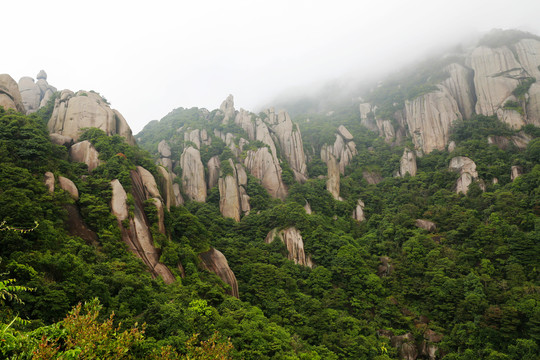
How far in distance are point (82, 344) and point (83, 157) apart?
26.3 metres

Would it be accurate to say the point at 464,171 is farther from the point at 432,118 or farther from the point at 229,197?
the point at 229,197

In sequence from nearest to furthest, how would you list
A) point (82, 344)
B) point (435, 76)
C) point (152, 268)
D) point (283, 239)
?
point (82, 344) < point (152, 268) < point (283, 239) < point (435, 76)

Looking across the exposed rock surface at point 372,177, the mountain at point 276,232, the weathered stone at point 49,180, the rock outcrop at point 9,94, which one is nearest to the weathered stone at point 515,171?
the mountain at point 276,232

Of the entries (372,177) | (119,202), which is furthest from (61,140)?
(372,177)

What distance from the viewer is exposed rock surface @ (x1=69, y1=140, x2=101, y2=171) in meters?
27.6

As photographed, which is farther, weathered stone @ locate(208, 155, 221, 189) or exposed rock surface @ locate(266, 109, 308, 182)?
exposed rock surface @ locate(266, 109, 308, 182)

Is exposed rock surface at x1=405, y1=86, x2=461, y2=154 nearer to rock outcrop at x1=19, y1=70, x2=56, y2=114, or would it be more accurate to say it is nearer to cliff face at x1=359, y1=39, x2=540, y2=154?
cliff face at x1=359, y1=39, x2=540, y2=154

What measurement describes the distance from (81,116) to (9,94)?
611 centimetres

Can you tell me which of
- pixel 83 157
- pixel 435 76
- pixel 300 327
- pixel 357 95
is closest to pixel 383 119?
pixel 435 76

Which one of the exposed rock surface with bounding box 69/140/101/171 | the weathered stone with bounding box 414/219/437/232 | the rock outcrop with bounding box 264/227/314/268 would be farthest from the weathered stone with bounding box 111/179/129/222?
the weathered stone with bounding box 414/219/437/232

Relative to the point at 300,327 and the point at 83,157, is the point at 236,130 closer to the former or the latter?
the point at 83,157

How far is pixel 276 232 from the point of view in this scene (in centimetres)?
3709

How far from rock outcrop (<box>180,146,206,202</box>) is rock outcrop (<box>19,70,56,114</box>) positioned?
67.0 feet

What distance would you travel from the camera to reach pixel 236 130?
190 ft
